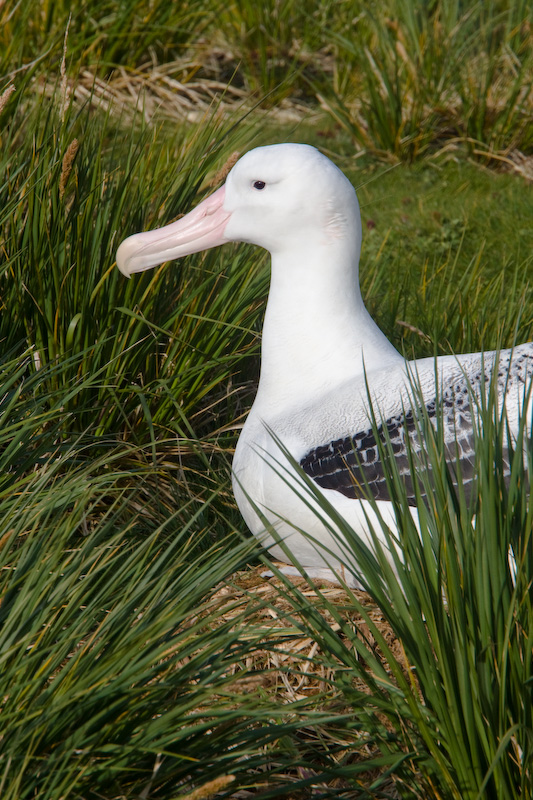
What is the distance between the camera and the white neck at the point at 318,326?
2.75m

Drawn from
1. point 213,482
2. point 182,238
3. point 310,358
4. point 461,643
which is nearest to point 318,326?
point 310,358

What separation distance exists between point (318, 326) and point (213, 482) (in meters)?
0.72

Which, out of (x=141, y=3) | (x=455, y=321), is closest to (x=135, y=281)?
(x=455, y=321)

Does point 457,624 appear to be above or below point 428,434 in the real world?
below

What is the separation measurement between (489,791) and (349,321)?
1451 millimetres

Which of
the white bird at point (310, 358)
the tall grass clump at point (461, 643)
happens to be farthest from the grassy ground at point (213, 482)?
the white bird at point (310, 358)

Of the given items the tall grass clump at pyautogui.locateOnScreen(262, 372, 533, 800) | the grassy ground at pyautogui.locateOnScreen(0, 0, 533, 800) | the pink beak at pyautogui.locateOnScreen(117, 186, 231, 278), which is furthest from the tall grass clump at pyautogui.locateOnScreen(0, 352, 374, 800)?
the pink beak at pyautogui.locateOnScreen(117, 186, 231, 278)

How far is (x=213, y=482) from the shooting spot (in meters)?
3.18

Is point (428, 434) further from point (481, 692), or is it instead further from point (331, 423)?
point (331, 423)

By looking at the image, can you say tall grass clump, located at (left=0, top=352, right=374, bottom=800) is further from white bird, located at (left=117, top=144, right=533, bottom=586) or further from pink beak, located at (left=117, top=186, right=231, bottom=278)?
pink beak, located at (left=117, top=186, right=231, bottom=278)

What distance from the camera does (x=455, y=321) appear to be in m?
3.79

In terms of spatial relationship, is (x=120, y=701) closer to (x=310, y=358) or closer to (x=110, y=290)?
(x=310, y=358)

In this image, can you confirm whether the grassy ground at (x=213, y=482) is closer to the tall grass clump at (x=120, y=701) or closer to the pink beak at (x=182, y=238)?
the tall grass clump at (x=120, y=701)

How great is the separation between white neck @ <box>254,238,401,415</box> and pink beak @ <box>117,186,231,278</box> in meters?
0.21
